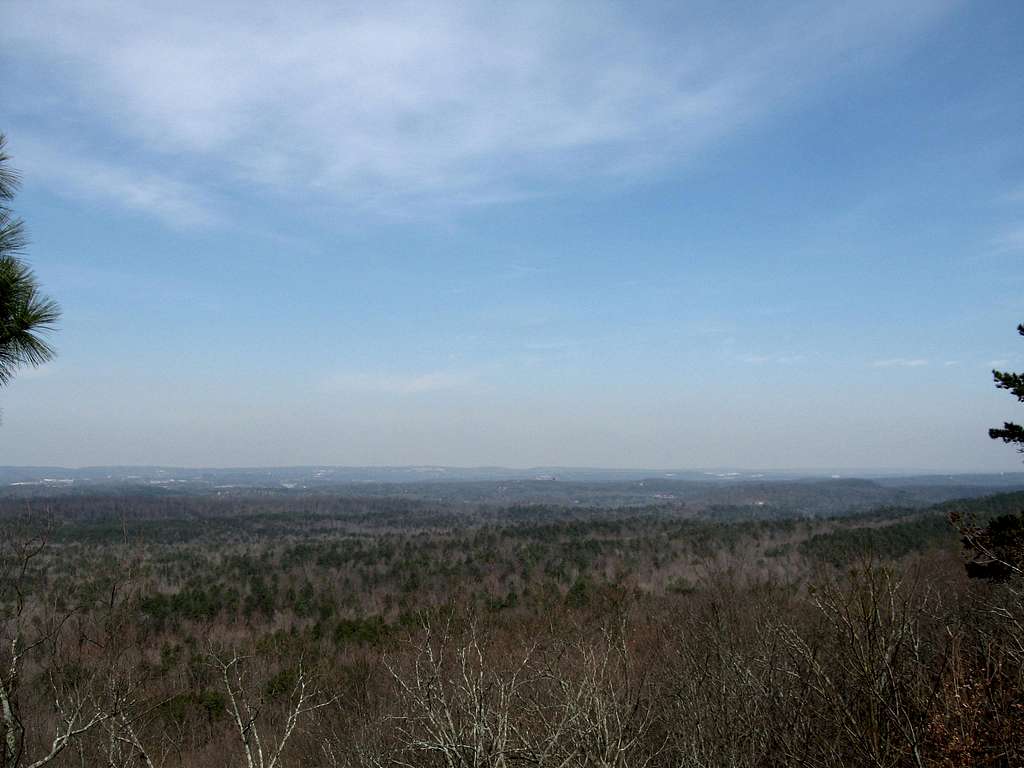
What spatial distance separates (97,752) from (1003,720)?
13692 millimetres

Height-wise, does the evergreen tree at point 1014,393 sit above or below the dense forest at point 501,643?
above

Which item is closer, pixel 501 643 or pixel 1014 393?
pixel 1014 393

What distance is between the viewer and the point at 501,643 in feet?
89.8

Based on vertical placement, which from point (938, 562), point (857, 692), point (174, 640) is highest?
point (857, 692)

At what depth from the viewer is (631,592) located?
4728 centimetres

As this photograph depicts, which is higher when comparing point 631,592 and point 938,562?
point 938,562

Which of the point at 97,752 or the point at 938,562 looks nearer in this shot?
the point at 97,752

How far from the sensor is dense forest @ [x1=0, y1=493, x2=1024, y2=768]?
21.7 feet

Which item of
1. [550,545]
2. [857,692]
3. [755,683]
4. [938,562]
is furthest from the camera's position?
[550,545]

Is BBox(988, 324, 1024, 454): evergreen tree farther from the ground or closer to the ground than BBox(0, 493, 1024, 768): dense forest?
farther from the ground

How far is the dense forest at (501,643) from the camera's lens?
6.62m

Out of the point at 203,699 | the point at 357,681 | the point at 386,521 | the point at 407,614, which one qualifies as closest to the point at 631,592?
the point at 407,614

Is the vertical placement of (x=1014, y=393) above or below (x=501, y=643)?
above

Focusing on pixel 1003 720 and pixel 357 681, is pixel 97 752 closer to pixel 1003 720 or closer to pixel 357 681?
pixel 1003 720
